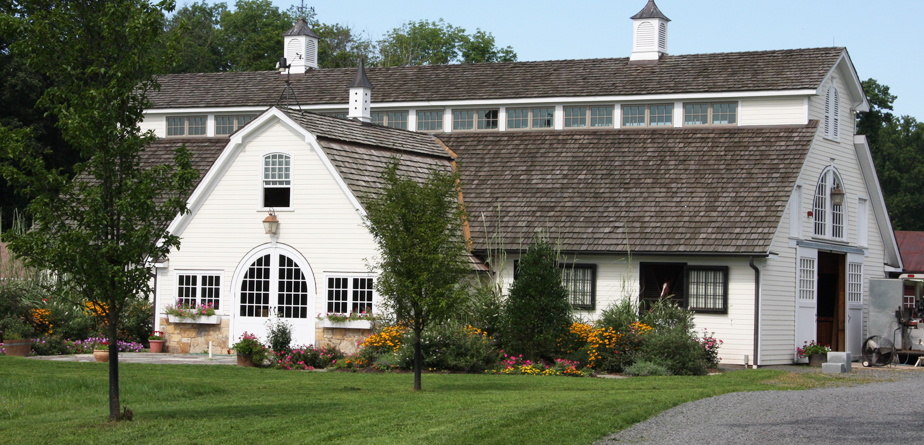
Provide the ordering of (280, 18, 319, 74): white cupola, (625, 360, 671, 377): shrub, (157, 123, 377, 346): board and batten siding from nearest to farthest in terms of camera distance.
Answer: (625, 360, 671, 377): shrub, (157, 123, 377, 346): board and batten siding, (280, 18, 319, 74): white cupola

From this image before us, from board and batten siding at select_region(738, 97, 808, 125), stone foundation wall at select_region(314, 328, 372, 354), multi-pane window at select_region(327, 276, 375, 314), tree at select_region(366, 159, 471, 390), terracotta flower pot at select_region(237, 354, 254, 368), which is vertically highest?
board and batten siding at select_region(738, 97, 808, 125)

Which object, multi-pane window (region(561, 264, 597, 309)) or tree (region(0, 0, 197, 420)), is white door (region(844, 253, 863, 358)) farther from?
tree (region(0, 0, 197, 420))

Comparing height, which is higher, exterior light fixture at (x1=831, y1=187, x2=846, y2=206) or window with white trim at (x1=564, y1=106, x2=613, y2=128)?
window with white trim at (x1=564, y1=106, x2=613, y2=128)

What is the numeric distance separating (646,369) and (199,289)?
414 inches

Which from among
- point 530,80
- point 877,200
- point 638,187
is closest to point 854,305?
point 877,200

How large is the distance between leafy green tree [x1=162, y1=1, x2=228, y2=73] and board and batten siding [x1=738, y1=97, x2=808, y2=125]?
32.8m

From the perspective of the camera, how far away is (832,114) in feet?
85.9

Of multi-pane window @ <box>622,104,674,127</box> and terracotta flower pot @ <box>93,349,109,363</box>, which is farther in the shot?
multi-pane window @ <box>622,104,674,127</box>

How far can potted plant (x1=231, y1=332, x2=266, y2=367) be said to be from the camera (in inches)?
819

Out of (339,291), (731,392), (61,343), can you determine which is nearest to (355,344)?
(339,291)

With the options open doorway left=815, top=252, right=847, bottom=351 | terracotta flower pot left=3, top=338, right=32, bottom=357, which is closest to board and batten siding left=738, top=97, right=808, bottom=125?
open doorway left=815, top=252, right=847, bottom=351

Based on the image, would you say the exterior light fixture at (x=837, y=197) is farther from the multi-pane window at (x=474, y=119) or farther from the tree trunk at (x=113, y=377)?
the tree trunk at (x=113, y=377)

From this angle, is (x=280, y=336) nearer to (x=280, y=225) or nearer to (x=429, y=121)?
(x=280, y=225)

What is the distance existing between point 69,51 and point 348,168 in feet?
36.3
